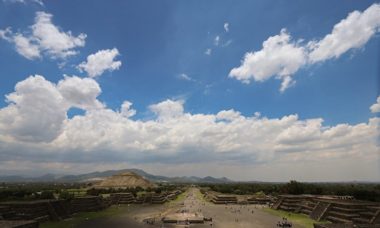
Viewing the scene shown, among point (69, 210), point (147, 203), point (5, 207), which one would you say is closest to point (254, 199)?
point (147, 203)

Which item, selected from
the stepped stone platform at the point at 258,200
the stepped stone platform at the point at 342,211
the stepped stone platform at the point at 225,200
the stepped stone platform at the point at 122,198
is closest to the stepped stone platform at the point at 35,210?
the stepped stone platform at the point at 122,198

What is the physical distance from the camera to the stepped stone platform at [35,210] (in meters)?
65.6

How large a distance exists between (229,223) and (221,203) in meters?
61.1

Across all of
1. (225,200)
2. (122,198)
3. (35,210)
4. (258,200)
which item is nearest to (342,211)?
(35,210)

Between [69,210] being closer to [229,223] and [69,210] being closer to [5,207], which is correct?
[5,207]

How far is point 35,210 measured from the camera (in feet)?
227

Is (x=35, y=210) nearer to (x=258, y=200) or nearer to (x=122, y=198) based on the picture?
(x=122, y=198)

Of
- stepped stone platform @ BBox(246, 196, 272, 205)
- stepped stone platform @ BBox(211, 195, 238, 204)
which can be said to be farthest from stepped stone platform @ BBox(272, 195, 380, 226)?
stepped stone platform @ BBox(211, 195, 238, 204)

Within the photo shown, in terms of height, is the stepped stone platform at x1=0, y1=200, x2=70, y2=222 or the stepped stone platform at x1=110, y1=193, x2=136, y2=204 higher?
the stepped stone platform at x1=110, y1=193, x2=136, y2=204

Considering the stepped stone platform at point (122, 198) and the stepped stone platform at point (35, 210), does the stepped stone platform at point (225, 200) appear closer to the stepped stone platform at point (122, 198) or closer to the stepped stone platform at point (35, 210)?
the stepped stone platform at point (122, 198)

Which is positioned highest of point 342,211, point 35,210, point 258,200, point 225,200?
point 258,200

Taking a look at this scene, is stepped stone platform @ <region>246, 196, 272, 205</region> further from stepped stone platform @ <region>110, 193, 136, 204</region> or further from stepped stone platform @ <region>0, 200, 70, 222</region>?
stepped stone platform @ <region>0, 200, 70, 222</region>

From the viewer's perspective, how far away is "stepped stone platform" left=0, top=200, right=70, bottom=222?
6556cm

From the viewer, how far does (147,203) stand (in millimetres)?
130375
